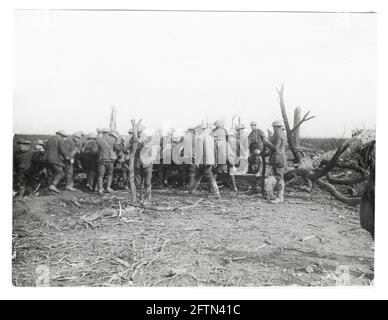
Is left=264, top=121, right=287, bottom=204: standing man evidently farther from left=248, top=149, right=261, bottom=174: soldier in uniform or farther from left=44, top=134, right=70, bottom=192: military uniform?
left=44, top=134, right=70, bottom=192: military uniform

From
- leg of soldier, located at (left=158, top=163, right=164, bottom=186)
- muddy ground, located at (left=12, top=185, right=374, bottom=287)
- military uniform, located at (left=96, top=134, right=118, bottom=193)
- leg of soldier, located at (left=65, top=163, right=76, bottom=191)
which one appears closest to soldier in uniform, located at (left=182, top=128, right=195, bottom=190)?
muddy ground, located at (left=12, top=185, right=374, bottom=287)

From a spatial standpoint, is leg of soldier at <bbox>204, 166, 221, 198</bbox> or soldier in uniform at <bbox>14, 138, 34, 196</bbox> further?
leg of soldier at <bbox>204, 166, 221, 198</bbox>

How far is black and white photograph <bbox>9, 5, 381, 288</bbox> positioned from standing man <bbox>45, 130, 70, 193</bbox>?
0.02 m

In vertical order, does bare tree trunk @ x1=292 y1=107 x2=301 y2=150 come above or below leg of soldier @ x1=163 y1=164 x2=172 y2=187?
above

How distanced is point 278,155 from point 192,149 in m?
1.09

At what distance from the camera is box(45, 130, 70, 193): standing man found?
550 cm

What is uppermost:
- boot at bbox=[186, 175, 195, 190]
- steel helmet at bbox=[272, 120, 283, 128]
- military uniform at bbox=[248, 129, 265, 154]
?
steel helmet at bbox=[272, 120, 283, 128]

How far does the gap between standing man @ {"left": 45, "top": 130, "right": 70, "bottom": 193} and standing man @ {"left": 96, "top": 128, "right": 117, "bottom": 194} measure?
0.42 m

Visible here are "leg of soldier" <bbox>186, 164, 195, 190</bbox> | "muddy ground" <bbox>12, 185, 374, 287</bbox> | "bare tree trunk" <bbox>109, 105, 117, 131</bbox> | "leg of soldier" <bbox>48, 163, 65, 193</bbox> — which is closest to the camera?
"muddy ground" <bbox>12, 185, 374, 287</bbox>

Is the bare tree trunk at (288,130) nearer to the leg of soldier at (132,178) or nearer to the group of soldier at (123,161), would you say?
the group of soldier at (123,161)

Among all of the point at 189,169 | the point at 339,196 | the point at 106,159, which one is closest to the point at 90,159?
the point at 106,159

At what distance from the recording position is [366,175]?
18.1 ft

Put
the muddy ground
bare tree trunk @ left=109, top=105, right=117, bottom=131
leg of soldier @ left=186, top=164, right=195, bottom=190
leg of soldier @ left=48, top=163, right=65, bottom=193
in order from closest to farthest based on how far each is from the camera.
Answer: the muddy ground → bare tree trunk @ left=109, top=105, right=117, bottom=131 → leg of soldier @ left=48, top=163, right=65, bottom=193 → leg of soldier @ left=186, top=164, right=195, bottom=190

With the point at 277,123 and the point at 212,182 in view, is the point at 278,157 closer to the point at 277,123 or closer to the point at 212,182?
the point at 277,123
